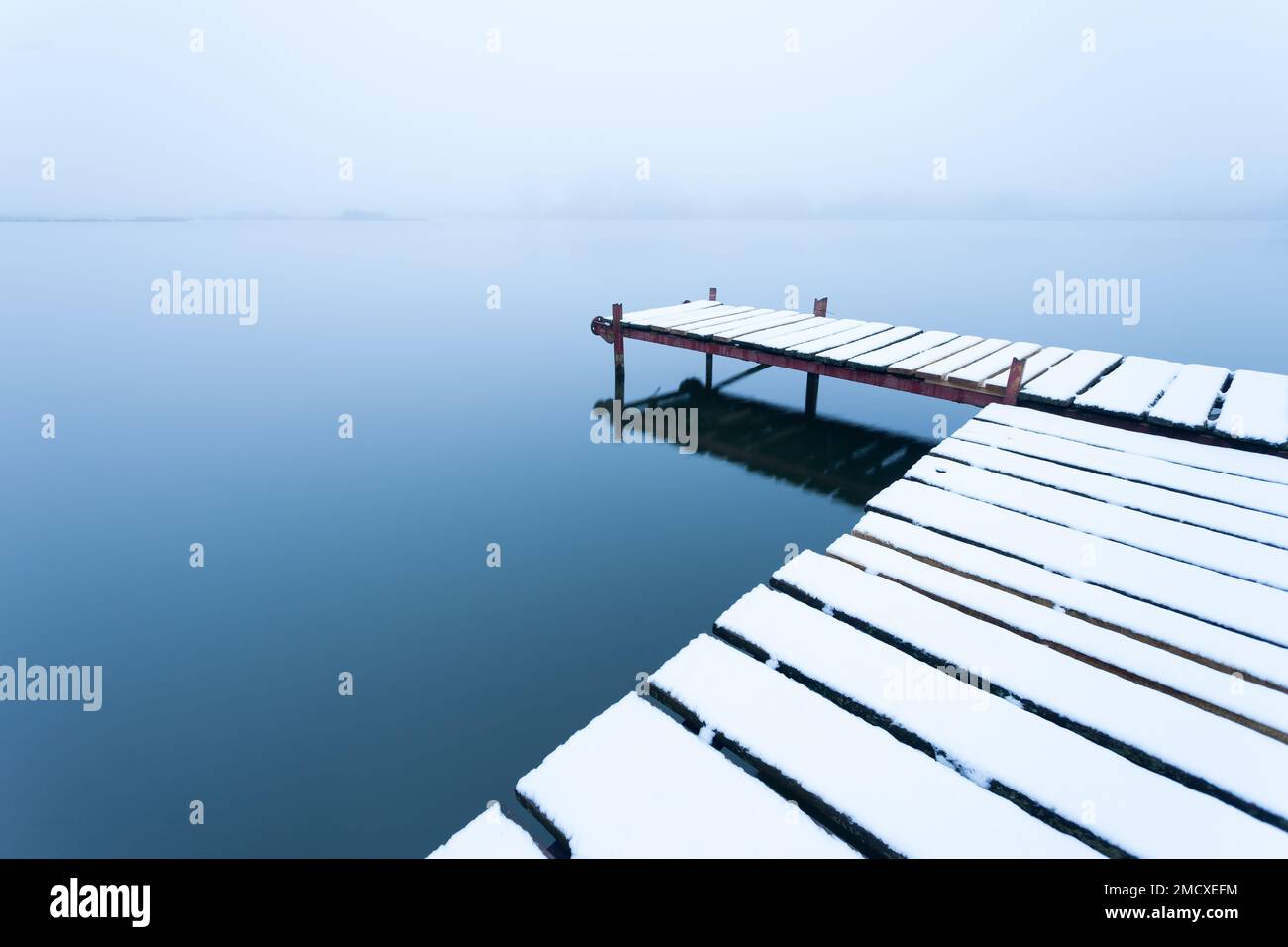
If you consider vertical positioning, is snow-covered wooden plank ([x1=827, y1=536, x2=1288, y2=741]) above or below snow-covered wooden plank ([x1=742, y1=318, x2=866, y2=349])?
below

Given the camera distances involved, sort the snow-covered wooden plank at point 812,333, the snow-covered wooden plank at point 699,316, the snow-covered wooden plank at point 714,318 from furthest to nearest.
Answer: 1. the snow-covered wooden plank at point 699,316
2. the snow-covered wooden plank at point 714,318
3. the snow-covered wooden plank at point 812,333

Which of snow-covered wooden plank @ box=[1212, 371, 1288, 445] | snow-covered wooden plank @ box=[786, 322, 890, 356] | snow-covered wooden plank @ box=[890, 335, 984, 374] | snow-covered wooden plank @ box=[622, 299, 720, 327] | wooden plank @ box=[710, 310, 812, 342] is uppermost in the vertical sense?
snow-covered wooden plank @ box=[622, 299, 720, 327]

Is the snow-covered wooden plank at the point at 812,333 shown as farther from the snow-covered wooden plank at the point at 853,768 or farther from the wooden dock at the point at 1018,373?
the snow-covered wooden plank at the point at 853,768

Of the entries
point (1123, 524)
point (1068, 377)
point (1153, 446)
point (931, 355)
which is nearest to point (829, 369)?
point (931, 355)

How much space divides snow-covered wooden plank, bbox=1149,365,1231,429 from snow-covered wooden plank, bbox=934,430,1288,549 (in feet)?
6.74

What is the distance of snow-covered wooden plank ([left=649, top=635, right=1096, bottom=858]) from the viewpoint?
7.89 feet

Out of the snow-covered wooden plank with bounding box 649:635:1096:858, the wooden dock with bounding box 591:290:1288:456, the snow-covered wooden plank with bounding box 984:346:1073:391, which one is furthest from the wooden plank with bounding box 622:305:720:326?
the snow-covered wooden plank with bounding box 649:635:1096:858

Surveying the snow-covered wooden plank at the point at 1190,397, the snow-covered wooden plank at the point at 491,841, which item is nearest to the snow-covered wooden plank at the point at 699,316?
the snow-covered wooden plank at the point at 1190,397

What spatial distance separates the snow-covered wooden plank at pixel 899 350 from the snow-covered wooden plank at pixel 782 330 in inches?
79.9

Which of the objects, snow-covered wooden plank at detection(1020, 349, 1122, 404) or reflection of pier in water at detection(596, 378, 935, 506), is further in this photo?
reflection of pier in water at detection(596, 378, 935, 506)

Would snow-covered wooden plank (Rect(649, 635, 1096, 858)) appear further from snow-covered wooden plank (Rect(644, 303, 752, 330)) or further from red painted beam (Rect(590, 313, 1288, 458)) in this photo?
snow-covered wooden plank (Rect(644, 303, 752, 330))

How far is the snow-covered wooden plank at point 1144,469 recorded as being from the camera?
538 centimetres

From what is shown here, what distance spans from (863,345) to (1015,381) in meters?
3.65
